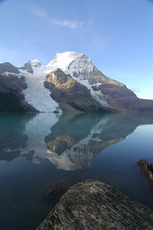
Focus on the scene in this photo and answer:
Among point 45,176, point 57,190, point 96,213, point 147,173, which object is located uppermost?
point 96,213

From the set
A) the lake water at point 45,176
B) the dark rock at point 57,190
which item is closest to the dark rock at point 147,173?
the lake water at point 45,176

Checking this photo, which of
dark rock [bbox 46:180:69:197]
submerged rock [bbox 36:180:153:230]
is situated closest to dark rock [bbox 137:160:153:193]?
submerged rock [bbox 36:180:153:230]

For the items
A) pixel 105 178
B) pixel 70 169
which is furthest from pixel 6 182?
pixel 105 178

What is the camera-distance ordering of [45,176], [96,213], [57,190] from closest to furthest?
[96,213] → [57,190] → [45,176]

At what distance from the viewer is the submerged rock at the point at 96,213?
19.4 ft

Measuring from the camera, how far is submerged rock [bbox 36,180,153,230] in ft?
19.4

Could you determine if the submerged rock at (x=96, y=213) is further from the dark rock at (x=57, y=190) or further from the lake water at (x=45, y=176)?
the dark rock at (x=57, y=190)

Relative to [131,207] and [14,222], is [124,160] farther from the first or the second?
[14,222]

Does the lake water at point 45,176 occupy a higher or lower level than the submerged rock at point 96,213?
lower

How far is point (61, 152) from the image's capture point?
21.0 m

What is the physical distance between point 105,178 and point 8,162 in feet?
34.9

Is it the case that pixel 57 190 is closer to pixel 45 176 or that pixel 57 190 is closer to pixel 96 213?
pixel 45 176

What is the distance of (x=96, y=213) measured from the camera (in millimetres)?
6418

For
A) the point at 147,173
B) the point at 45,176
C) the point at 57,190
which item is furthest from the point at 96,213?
the point at 147,173
